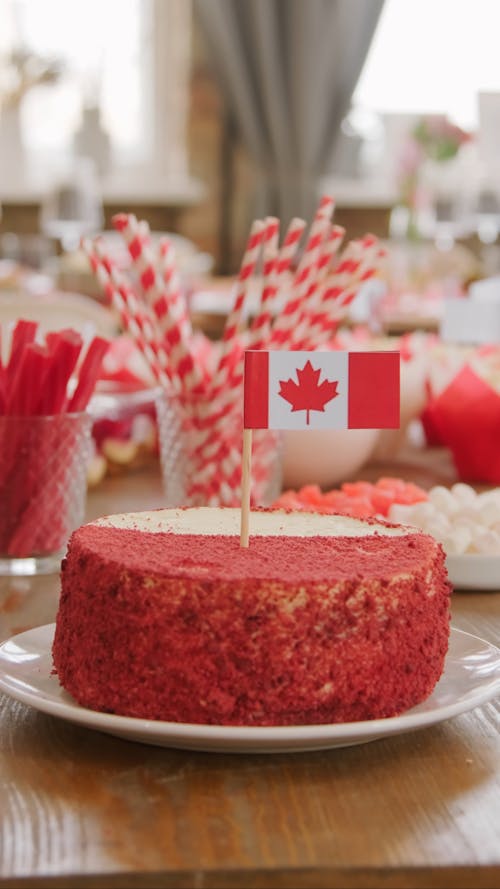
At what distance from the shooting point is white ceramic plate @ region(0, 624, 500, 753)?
0.64 meters

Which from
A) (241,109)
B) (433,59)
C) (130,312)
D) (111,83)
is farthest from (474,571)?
(111,83)

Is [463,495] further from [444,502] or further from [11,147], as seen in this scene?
[11,147]

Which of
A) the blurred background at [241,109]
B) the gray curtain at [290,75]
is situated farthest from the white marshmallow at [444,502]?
the gray curtain at [290,75]

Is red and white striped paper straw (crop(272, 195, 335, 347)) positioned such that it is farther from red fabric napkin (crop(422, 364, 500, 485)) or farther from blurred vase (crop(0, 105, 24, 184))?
blurred vase (crop(0, 105, 24, 184))

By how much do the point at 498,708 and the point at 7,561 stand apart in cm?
49

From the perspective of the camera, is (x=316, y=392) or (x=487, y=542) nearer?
(x=316, y=392)

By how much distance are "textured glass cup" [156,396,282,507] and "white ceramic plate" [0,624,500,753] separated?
0.44 meters

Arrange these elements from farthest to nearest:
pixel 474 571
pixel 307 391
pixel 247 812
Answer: pixel 474 571
pixel 307 391
pixel 247 812

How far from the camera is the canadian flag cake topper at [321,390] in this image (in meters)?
0.74

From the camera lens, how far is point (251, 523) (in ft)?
2.69

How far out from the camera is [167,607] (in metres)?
0.66

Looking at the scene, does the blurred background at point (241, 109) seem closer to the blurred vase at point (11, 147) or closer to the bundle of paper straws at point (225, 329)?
the blurred vase at point (11, 147)

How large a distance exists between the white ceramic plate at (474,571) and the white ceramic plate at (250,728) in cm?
24

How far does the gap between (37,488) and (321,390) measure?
41 cm
